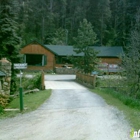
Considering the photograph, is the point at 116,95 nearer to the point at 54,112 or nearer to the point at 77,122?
the point at 54,112

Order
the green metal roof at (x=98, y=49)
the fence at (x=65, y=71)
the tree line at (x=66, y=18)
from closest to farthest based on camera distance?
1. the fence at (x=65, y=71)
2. the green metal roof at (x=98, y=49)
3. the tree line at (x=66, y=18)

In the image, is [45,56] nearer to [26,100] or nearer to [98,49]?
[98,49]

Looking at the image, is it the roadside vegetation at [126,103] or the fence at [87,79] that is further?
the fence at [87,79]

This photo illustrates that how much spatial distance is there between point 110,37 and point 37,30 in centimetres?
1872

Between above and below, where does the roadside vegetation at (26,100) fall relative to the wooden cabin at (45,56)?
below

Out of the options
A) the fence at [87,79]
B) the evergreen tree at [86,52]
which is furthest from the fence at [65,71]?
the fence at [87,79]

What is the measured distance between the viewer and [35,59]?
134ft

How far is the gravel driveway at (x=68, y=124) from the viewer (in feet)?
22.9

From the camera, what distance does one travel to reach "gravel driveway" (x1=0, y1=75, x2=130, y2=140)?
6.96 m

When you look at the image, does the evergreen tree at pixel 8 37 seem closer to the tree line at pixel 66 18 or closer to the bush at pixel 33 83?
the bush at pixel 33 83

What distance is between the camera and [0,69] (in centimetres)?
1487

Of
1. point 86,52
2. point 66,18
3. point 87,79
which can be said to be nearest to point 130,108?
point 87,79

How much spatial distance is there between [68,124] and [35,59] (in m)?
33.2

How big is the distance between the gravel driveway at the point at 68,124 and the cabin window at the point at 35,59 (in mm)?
28578
